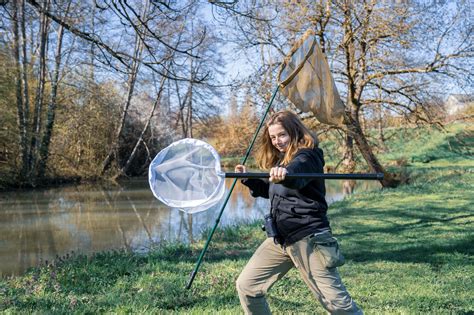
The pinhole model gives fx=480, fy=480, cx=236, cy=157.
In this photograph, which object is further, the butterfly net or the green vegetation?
the green vegetation

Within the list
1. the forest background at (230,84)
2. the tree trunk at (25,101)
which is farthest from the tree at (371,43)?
the tree trunk at (25,101)

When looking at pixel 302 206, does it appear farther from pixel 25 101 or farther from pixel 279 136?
pixel 25 101

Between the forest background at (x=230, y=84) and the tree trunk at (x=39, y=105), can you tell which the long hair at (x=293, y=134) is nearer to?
the forest background at (x=230, y=84)

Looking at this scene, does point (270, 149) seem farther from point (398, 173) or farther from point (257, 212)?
point (398, 173)

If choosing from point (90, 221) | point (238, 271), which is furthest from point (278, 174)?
point (90, 221)

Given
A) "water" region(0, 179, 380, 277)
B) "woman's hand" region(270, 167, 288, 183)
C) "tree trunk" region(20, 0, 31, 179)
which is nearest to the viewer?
"woman's hand" region(270, 167, 288, 183)

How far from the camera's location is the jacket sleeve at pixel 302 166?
2881 mm

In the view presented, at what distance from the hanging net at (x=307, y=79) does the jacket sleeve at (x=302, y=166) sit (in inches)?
74.9

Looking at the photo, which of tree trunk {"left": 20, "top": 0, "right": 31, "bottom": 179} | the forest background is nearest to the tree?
the forest background

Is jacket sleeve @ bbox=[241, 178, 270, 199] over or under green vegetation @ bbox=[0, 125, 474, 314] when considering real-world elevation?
over

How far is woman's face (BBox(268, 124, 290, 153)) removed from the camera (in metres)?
3.26

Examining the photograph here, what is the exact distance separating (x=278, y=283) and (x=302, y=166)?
2.46 m

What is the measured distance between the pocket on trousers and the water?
577 centimetres

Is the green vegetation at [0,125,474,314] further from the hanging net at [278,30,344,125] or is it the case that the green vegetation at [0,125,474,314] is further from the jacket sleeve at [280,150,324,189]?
the hanging net at [278,30,344,125]
